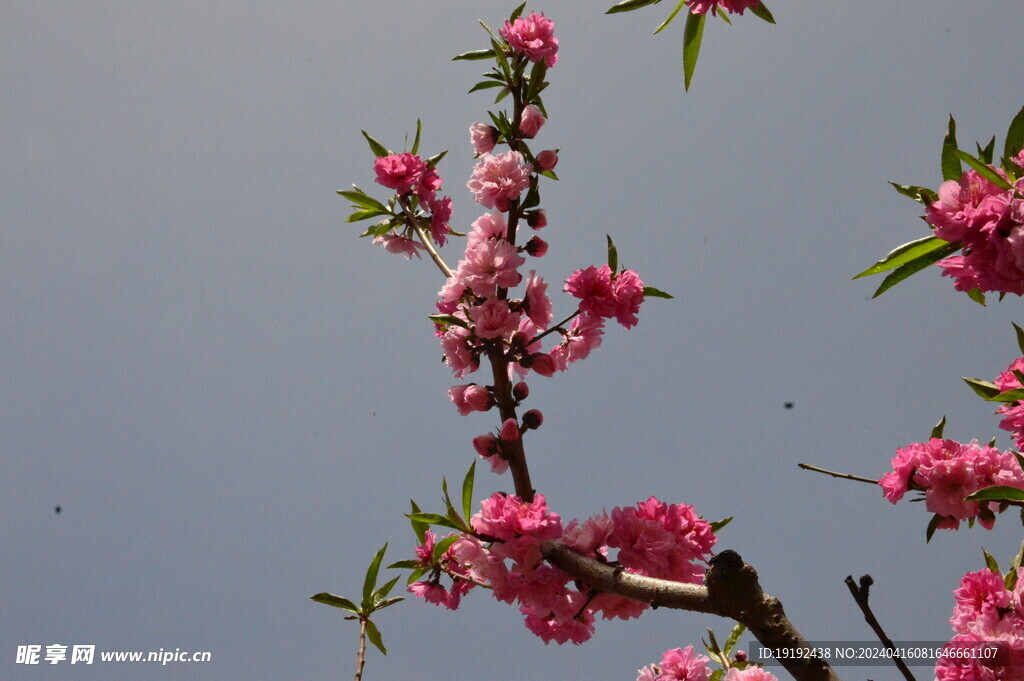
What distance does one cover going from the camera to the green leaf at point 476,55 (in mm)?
3010

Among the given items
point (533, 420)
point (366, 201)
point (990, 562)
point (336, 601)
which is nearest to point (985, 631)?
point (990, 562)

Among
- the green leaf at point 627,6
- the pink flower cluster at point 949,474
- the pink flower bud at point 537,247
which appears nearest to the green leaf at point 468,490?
the pink flower bud at point 537,247

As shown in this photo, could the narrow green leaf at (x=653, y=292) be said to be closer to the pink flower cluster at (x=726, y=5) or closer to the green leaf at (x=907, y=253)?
the green leaf at (x=907, y=253)

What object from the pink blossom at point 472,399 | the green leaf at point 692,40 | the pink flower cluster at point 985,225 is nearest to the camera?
the pink flower cluster at point 985,225

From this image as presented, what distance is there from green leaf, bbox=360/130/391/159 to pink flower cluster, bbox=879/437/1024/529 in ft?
8.17

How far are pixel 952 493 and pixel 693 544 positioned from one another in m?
0.78

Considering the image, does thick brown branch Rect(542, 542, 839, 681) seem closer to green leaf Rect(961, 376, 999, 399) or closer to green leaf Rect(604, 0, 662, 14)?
green leaf Rect(961, 376, 999, 399)

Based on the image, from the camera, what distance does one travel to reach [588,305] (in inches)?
102

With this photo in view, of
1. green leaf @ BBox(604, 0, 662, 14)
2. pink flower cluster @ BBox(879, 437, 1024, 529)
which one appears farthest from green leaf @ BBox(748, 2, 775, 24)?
pink flower cluster @ BBox(879, 437, 1024, 529)

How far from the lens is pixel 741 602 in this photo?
59.8 inches

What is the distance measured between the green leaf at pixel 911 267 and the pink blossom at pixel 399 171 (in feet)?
6.44

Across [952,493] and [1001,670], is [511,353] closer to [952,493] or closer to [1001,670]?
[952,493]

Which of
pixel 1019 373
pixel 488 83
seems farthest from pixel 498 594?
pixel 488 83

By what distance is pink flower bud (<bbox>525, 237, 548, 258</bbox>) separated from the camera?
9.22 feet
